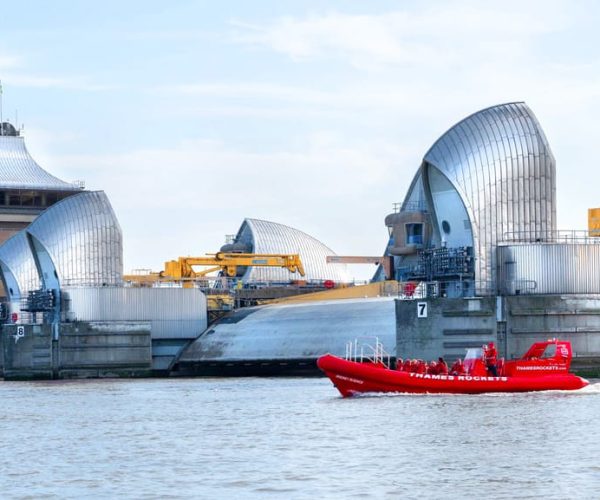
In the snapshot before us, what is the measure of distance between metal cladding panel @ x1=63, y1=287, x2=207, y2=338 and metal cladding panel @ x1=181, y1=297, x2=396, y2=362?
1590mm

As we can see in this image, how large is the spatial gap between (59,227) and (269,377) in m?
21.7

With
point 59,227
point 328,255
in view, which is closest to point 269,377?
point 59,227

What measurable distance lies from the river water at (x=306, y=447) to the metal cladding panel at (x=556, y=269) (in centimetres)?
1064

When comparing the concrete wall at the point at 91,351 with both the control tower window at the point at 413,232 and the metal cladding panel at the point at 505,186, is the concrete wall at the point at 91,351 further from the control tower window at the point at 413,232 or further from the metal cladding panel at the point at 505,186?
the metal cladding panel at the point at 505,186

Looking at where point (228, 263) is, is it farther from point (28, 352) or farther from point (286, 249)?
point (28, 352)

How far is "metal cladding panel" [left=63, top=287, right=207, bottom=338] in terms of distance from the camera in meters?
135

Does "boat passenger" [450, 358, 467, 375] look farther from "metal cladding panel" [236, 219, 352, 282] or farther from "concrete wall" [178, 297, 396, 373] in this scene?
"metal cladding panel" [236, 219, 352, 282]

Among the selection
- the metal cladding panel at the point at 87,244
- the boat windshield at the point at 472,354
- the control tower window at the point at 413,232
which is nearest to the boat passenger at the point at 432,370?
the boat windshield at the point at 472,354

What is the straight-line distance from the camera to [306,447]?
64375 mm

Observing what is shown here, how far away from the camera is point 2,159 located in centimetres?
18400

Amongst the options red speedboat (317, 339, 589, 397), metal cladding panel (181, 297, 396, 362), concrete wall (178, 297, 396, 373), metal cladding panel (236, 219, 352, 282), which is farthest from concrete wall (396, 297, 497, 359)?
metal cladding panel (236, 219, 352, 282)

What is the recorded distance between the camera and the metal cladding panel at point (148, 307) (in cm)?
13488

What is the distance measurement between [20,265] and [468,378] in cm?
7162

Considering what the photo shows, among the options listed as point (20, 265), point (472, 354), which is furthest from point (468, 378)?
point (20, 265)
